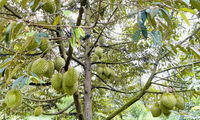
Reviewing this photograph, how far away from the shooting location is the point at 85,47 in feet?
6.83

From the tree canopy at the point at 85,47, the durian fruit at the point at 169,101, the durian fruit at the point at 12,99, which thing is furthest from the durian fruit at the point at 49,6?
the durian fruit at the point at 169,101

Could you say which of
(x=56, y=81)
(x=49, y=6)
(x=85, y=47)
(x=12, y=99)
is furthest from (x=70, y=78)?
(x=85, y=47)

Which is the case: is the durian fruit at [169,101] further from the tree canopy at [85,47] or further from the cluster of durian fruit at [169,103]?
the tree canopy at [85,47]

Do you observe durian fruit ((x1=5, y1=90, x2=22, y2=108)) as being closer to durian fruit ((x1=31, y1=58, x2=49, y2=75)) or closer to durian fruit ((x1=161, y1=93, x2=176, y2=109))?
durian fruit ((x1=31, y1=58, x2=49, y2=75))

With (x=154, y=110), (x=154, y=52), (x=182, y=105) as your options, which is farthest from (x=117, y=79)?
(x=182, y=105)

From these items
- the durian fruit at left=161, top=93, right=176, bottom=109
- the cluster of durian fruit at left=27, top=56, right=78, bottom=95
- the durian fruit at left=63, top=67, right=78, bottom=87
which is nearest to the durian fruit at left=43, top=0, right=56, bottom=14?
the cluster of durian fruit at left=27, top=56, right=78, bottom=95

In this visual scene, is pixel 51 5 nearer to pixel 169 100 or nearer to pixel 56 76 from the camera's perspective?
pixel 56 76

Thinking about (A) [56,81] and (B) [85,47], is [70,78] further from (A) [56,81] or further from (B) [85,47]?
(B) [85,47]

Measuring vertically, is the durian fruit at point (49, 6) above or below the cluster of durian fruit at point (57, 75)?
above

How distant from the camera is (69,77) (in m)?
1.03

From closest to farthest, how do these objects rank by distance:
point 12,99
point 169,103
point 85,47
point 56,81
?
1. point 12,99
2. point 56,81
3. point 169,103
4. point 85,47

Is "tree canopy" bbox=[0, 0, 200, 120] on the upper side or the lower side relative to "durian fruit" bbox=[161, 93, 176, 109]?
upper

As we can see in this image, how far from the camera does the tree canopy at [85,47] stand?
65 cm

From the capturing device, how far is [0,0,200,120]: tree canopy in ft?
2.12
